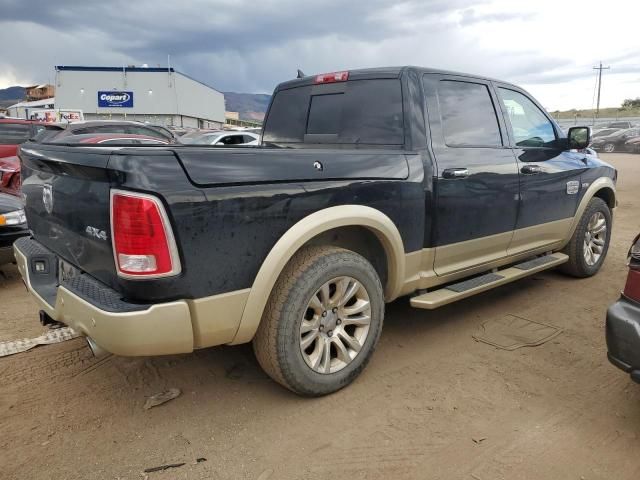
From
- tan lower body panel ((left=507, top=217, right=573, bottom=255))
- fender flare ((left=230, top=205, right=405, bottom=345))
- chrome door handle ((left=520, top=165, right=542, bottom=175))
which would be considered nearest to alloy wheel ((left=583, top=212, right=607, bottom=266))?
tan lower body panel ((left=507, top=217, right=573, bottom=255))

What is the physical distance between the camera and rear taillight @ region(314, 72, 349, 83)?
3745 mm

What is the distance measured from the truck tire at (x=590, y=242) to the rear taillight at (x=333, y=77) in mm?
2850

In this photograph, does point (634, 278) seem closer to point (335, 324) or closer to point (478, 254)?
point (478, 254)

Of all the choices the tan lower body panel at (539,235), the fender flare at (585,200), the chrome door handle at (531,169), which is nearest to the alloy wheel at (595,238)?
the fender flare at (585,200)

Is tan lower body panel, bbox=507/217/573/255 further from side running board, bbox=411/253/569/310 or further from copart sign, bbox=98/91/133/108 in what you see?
copart sign, bbox=98/91/133/108

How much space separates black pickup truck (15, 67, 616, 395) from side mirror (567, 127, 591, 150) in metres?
0.01

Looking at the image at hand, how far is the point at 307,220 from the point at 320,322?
2.03 ft

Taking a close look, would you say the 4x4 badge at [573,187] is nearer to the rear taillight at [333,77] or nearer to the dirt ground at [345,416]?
the dirt ground at [345,416]

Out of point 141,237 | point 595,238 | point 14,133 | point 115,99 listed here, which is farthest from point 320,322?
point 115,99

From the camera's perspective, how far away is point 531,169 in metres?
4.01

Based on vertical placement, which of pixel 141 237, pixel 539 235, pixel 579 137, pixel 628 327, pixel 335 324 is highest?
pixel 579 137

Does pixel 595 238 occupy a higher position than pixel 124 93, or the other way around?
pixel 124 93

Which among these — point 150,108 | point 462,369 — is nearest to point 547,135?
point 462,369

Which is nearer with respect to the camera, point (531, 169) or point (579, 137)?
point (531, 169)
